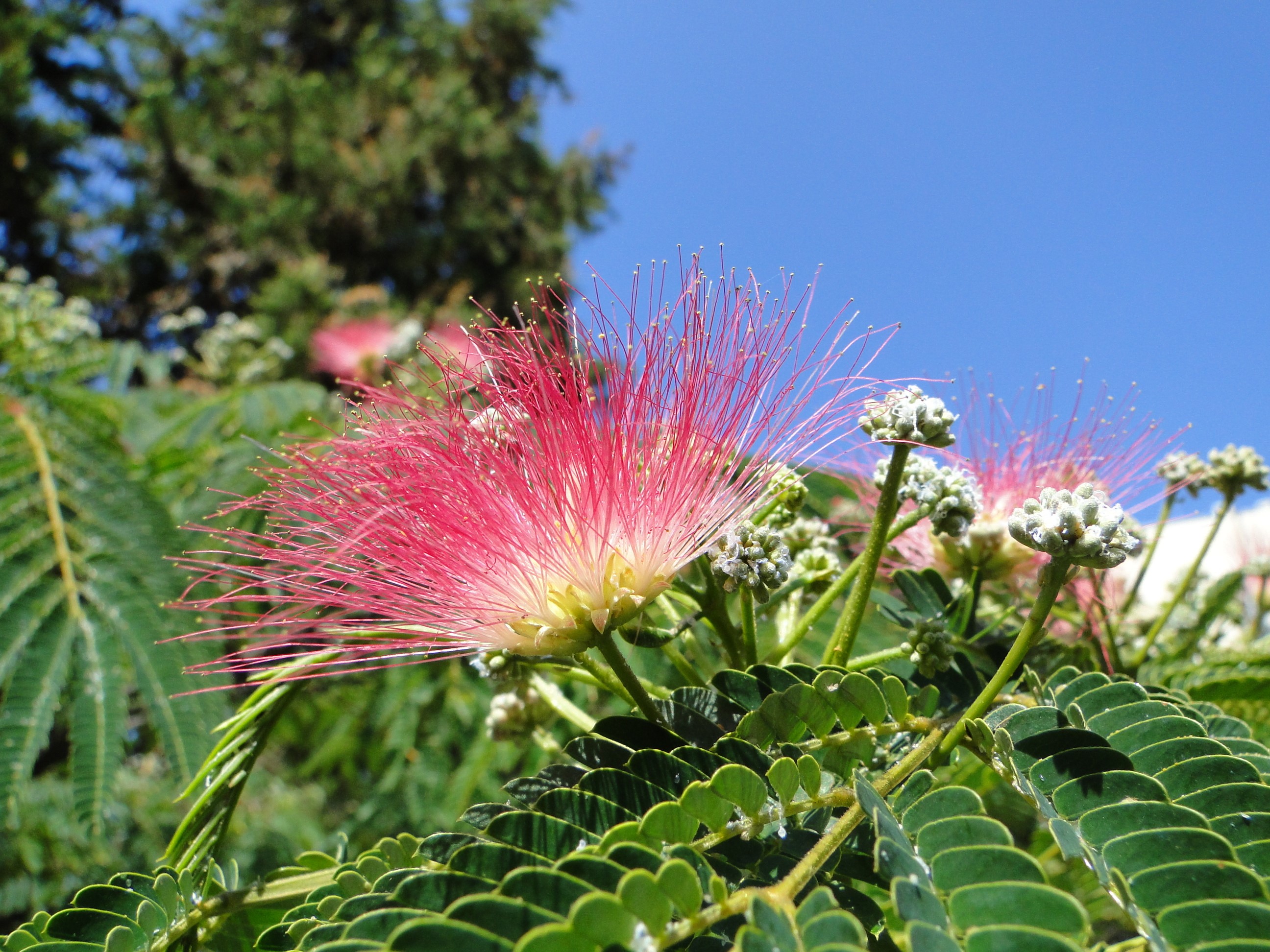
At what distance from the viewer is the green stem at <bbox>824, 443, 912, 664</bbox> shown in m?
1.24

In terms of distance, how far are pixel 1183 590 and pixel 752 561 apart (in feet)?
4.43

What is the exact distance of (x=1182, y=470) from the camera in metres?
2.19

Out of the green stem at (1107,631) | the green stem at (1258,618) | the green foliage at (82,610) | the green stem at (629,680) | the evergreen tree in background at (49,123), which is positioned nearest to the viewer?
the green stem at (629,680)

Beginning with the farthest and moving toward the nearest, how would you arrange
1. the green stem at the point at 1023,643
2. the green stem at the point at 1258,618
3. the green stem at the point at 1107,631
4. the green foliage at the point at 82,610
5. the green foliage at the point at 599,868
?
the green stem at the point at 1258,618 < the green foliage at the point at 82,610 < the green stem at the point at 1107,631 < the green stem at the point at 1023,643 < the green foliage at the point at 599,868

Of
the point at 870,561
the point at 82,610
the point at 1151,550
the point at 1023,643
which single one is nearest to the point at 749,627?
the point at 870,561

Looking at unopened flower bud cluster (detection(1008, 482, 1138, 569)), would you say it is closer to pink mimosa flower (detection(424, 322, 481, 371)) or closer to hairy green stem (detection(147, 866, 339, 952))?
pink mimosa flower (detection(424, 322, 481, 371))

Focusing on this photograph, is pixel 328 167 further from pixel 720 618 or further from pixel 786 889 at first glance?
pixel 786 889

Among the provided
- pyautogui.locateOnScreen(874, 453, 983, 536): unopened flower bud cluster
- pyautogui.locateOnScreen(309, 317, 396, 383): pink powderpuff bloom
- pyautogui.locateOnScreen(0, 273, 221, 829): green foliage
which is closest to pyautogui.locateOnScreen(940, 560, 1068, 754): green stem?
pyautogui.locateOnScreen(874, 453, 983, 536): unopened flower bud cluster

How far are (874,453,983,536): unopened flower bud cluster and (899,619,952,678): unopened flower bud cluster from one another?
18 centimetres

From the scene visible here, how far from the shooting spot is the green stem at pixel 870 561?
1.24m

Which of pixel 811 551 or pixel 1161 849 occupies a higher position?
pixel 811 551

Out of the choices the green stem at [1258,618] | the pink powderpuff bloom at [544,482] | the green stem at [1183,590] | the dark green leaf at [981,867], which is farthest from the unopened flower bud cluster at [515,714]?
the green stem at [1258,618]

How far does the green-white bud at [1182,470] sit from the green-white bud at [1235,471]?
1.0 inches

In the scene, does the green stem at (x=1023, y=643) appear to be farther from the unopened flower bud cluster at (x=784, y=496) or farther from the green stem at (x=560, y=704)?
the green stem at (x=560, y=704)
